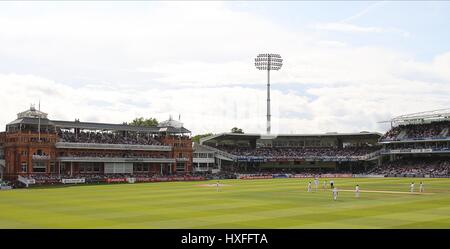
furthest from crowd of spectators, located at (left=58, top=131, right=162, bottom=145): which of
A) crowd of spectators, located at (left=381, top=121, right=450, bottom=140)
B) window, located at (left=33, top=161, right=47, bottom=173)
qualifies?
crowd of spectators, located at (left=381, top=121, right=450, bottom=140)

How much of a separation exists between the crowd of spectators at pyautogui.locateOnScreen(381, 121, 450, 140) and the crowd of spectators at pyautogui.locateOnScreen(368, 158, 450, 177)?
449 cm

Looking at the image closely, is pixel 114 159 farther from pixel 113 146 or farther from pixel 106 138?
pixel 106 138

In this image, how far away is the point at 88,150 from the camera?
83.6 metres

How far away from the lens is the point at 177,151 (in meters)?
97.9

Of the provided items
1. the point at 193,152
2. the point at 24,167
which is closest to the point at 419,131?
the point at 193,152

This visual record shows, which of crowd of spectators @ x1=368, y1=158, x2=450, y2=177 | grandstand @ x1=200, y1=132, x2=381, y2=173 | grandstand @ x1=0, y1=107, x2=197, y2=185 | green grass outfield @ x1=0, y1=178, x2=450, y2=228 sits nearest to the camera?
green grass outfield @ x1=0, y1=178, x2=450, y2=228

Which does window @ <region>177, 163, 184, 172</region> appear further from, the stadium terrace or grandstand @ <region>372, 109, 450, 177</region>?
grandstand @ <region>372, 109, 450, 177</region>

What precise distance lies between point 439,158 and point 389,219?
247 ft

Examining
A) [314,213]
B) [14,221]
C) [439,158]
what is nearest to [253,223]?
[314,213]

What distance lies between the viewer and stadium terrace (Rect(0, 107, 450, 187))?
7706cm

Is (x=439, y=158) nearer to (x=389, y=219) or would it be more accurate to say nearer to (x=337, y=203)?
(x=337, y=203)

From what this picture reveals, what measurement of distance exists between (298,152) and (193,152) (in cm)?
2378

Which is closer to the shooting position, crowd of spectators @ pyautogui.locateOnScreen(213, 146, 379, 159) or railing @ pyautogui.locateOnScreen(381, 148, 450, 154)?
railing @ pyautogui.locateOnScreen(381, 148, 450, 154)

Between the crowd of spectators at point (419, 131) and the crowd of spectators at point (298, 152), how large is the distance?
600 centimetres
